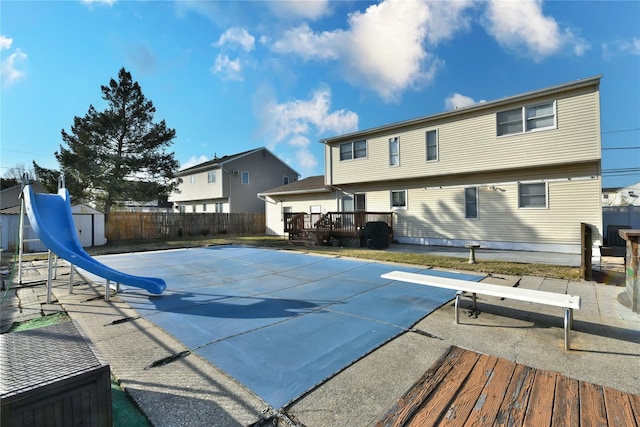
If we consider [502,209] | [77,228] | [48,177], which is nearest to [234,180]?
[48,177]

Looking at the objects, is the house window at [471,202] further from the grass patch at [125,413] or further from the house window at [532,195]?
the grass patch at [125,413]

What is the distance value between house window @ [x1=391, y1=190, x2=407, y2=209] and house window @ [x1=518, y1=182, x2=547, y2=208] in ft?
16.3

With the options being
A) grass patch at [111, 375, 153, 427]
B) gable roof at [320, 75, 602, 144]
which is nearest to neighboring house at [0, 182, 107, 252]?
grass patch at [111, 375, 153, 427]

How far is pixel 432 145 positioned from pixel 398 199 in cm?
320

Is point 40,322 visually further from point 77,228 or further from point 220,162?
point 220,162

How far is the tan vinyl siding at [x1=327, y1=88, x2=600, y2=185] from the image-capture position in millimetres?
10273

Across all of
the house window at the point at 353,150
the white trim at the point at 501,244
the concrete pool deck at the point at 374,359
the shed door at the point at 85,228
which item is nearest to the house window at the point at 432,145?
the house window at the point at 353,150

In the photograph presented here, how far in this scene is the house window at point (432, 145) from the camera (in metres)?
13.7

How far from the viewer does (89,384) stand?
1947mm

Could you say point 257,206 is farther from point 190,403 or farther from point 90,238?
point 190,403

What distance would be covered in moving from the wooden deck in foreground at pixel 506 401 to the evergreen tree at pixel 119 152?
20809 millimetres

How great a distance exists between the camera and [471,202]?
13211mm

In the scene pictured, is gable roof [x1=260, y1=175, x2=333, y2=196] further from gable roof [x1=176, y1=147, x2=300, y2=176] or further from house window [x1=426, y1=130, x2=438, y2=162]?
house window [x1=426, y1=130, x2=438, y2=162]

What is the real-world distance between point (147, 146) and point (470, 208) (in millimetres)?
20400
